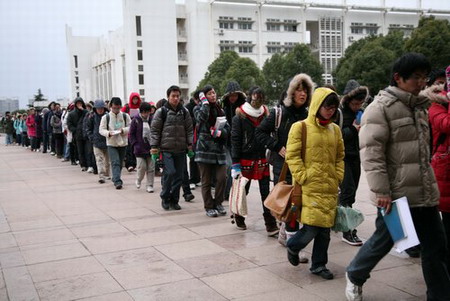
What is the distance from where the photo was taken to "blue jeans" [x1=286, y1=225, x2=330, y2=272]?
446 centimetres

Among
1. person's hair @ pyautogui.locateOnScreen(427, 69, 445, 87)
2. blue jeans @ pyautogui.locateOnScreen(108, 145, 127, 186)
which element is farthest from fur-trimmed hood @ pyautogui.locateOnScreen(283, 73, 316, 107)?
blue jeans @ pyautogui.locateOnScreen(108, 145, 127, 186)

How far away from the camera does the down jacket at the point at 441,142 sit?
13.0 feet

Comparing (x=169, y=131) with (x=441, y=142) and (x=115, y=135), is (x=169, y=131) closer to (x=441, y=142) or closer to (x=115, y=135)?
(x=115, y=135)

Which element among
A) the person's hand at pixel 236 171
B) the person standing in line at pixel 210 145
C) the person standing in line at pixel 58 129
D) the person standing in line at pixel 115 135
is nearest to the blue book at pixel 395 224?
the person's hand at pixel 236 171

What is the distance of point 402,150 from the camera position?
356 centimetres

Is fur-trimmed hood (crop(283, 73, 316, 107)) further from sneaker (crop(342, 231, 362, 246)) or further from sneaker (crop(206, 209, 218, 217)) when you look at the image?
sneaker (crop(206, 209, 218, 217))

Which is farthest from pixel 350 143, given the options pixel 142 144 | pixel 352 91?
pixel 142 144

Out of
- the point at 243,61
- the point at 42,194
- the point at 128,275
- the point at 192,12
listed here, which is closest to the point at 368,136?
the point at 128,275

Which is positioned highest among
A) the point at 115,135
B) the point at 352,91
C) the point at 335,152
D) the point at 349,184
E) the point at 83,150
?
the point at 352,91

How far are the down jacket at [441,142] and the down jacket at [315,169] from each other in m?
0.87

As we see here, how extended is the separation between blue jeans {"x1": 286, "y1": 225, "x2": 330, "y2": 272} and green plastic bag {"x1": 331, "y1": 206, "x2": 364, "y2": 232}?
0.37ft

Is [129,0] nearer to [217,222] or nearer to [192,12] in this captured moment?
[192,12]

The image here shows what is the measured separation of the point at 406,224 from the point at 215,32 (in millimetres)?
75208

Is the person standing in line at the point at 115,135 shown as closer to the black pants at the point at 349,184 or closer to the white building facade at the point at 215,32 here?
the black pants at the point at 349,184
